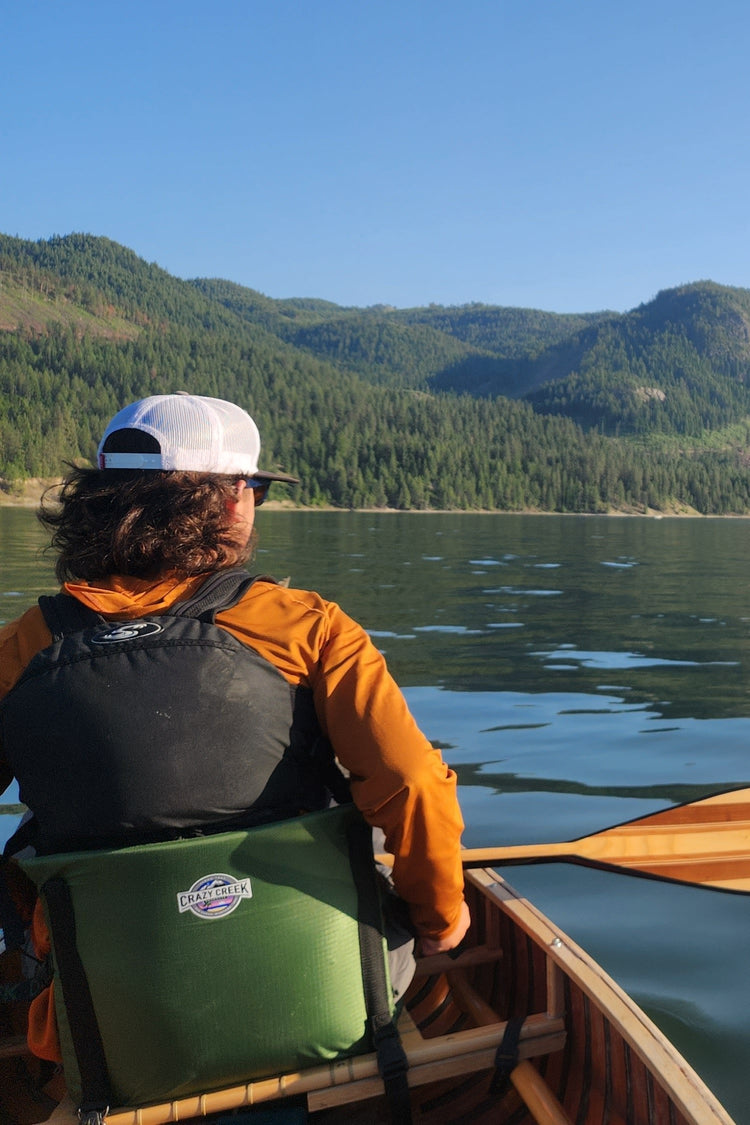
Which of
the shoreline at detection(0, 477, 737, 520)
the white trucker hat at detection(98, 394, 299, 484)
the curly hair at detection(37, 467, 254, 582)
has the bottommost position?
the shoreline at detection(0, 477, 737, 520)

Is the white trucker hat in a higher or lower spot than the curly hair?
higher

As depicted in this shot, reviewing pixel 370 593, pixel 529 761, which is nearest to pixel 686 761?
pixel 529 761

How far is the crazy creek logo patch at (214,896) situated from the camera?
276 centimetres

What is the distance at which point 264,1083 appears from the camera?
3.02m

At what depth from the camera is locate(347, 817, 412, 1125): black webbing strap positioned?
3012 mm

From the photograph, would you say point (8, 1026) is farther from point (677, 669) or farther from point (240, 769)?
point (677, 669)

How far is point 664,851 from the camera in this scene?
5148mm

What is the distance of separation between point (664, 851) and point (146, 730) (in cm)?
347

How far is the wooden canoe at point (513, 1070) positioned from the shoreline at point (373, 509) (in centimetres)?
9978

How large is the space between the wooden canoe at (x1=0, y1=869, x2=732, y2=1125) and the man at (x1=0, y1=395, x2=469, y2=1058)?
1.54 feet

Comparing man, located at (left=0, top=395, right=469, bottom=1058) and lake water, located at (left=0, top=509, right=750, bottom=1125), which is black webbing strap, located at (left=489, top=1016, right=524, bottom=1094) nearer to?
man, located at (left=0, top=395, right=469, bottom=1058)

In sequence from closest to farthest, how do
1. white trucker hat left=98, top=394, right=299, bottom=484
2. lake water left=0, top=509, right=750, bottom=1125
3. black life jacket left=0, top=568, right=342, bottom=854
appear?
black life jacket left=0, top=568, right=342, bottom=854, white trucker hat left=98, top=394, right=299, bottom=484, lake water left=0, top=509, right=750, bottom=1125

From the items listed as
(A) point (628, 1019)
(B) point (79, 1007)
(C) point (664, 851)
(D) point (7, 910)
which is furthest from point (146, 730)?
(C) point (664, 851)

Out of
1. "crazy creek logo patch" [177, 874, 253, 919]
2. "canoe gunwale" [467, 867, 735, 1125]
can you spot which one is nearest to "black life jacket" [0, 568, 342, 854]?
"crazy creek logo patch" [177, 874, 253, 919]
